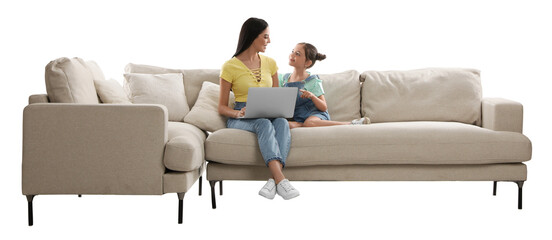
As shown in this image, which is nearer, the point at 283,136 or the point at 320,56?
the point at 283,136

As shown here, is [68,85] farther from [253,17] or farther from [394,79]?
[394,79]

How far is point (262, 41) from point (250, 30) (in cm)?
12

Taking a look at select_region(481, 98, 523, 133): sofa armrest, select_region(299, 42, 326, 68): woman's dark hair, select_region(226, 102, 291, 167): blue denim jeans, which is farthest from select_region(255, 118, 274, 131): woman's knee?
select_region(481, 98, 523, 133): sofa armrest

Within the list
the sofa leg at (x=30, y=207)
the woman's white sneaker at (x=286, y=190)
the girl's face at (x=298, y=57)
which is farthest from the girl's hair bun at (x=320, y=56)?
the sofa leg at (x=30, y=207)

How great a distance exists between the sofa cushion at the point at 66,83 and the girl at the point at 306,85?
1476mm

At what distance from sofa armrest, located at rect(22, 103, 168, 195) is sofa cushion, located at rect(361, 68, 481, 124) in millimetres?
1855

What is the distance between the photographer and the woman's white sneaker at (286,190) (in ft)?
13.0

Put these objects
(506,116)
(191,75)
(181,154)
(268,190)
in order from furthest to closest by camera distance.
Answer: (191,75), (506,116), (268,190), (181,154)

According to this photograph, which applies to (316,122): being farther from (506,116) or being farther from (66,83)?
(66,83)

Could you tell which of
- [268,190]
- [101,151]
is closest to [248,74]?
[268,190]

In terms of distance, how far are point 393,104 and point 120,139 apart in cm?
217

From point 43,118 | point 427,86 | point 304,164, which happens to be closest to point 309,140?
point 304,164

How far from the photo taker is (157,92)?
489 cm

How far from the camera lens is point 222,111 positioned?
14.8 ft
